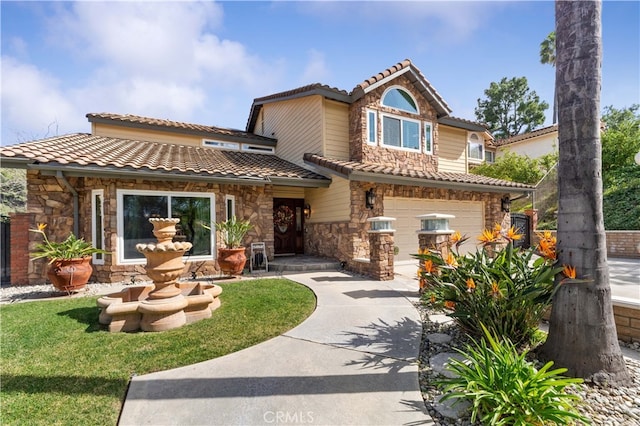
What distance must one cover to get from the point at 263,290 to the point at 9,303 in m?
5.21

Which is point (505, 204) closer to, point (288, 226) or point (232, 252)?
point (288, 226)

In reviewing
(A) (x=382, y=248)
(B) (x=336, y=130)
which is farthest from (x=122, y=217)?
(B) (x=336, y=130)

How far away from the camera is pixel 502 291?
352cm

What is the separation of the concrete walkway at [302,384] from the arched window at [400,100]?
9.07m

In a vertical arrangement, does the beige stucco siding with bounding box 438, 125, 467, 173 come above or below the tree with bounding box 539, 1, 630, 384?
above

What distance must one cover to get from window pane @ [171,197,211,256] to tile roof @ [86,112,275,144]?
4.95 metres

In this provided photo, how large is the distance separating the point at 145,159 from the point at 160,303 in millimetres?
5637

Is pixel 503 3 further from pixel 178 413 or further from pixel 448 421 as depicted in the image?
pixel 178 413

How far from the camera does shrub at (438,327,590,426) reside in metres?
2.19

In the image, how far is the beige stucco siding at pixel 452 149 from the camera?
43.6 ft

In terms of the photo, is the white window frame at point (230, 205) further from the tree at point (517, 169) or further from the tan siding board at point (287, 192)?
the tree at point (517, 169)

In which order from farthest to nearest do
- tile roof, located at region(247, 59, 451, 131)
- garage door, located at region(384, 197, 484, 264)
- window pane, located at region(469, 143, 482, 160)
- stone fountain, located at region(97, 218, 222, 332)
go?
window pane, located at region(469, 143, 482, 160) → garage door, located at region(384, 197, 484, 264) → tile roof, located at region(247, 59, 451, 131) → stone fountain, located at region(97, 218, 222, 332)

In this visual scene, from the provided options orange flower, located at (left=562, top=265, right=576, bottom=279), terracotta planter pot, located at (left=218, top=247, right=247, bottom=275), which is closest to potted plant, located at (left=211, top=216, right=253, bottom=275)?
terracotta planter pot, located at (left=218, top=247, right=247, bottom=275)

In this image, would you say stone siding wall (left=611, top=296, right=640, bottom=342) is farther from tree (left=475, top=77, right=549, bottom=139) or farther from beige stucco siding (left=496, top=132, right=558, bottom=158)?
tree (left=475, top=77, right=549, bottom=139)
